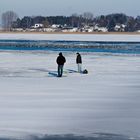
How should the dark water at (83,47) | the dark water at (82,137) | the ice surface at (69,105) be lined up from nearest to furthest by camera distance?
the dark water at (82,137), the ice surface at (69,105), the dark water at (83,47)

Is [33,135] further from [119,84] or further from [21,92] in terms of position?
[119,84]

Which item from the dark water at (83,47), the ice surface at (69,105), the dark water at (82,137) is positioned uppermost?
the dark water at (82,137)

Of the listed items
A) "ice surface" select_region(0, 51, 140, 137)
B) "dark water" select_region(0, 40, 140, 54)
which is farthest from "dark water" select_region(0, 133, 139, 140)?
"dark water" select_region(0, 40, 140, 54)

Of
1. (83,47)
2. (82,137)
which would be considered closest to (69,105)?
(82,137)

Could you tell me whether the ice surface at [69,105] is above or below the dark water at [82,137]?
below

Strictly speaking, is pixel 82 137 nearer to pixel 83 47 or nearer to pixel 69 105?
pixel 69 105

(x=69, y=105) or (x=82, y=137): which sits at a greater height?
(x=82, y=137)

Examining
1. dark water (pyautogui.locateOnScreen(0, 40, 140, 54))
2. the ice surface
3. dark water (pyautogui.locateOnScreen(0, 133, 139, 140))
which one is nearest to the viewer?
dark water (pyautogui.locateOnScreen(0, 133, 139, 140))

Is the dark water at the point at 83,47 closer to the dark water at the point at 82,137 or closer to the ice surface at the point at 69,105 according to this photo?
the ice surface at the point at 69,105

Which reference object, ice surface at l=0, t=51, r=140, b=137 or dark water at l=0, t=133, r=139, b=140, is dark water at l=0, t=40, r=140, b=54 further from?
dark water at l=0, t=133, r=139, b=140

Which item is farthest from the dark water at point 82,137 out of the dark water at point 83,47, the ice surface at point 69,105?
the dark water at point 83,47

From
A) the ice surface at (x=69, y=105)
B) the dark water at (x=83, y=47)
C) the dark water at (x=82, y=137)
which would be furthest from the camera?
the dark water at (x=83, y=47)

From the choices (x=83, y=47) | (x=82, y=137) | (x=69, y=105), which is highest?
(x=82, y=137)

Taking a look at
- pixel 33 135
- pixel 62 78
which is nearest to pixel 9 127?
pixel 33 135
